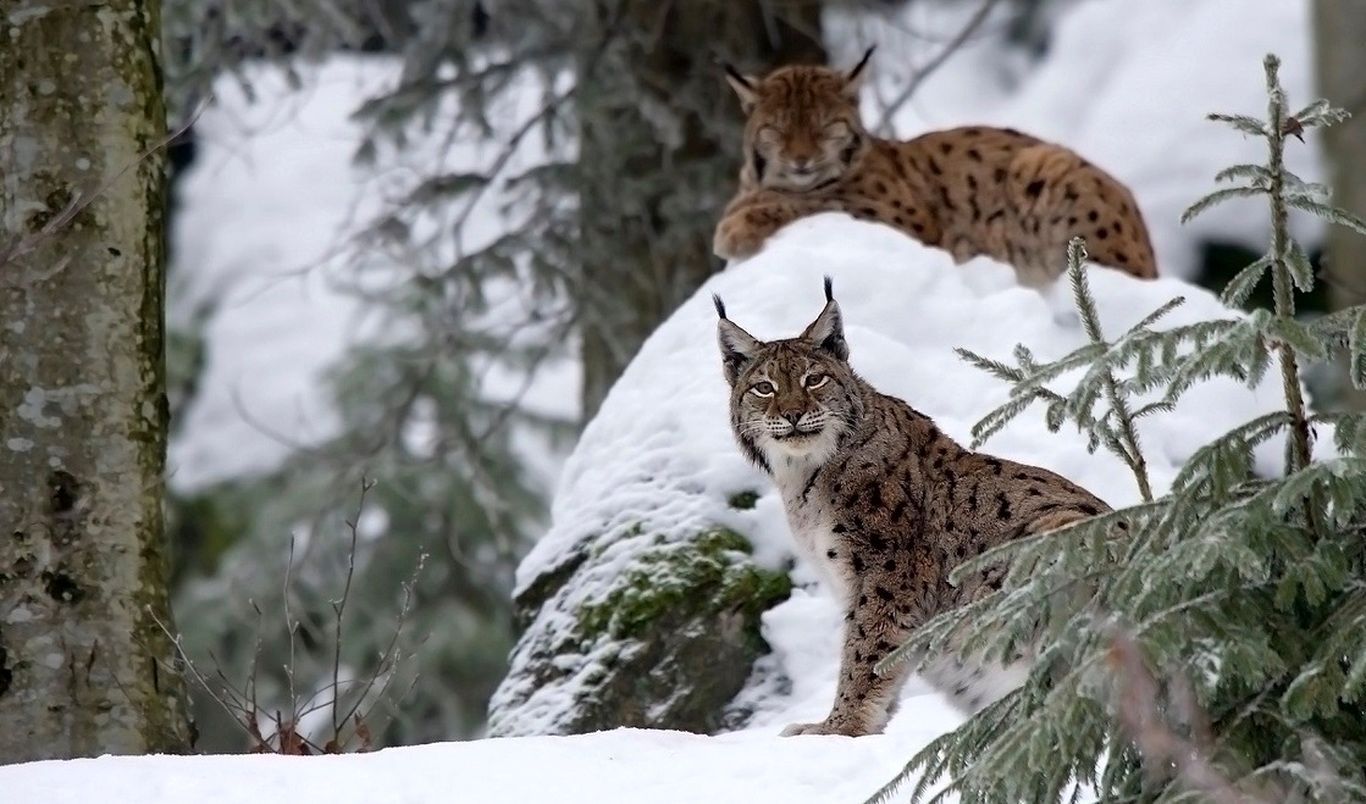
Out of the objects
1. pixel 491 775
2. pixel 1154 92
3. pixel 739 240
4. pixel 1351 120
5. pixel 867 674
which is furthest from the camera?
pixel 1154 92

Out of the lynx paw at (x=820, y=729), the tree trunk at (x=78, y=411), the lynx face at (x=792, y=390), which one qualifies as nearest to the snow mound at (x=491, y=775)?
the lynx paw at (x=820, y=729)

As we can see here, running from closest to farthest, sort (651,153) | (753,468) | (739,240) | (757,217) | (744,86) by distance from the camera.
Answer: (753,468), (739,240), (757,217), (744,86), (651,153)

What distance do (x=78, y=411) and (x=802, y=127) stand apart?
4.08 meters

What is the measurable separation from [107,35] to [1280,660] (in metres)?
3.60

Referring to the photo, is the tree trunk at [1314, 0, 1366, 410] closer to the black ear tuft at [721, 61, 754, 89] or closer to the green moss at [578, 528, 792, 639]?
the black ear tuft at [721, 61, 754, 89]

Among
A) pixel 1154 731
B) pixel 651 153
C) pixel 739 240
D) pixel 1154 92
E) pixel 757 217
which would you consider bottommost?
pixel 1154 731

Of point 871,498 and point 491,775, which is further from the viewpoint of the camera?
point 871,498

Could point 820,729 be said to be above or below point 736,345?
below

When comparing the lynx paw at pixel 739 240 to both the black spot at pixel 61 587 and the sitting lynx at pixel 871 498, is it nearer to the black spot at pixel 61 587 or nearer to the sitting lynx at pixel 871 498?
the sitting lynx at pixel 871 498

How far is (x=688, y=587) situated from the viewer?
21.6 ft

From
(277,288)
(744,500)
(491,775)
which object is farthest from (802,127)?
(277,288)

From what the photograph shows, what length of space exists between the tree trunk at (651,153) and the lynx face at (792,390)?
158 inches

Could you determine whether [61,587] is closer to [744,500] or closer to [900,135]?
[744,500]

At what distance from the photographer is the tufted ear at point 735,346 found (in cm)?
582
